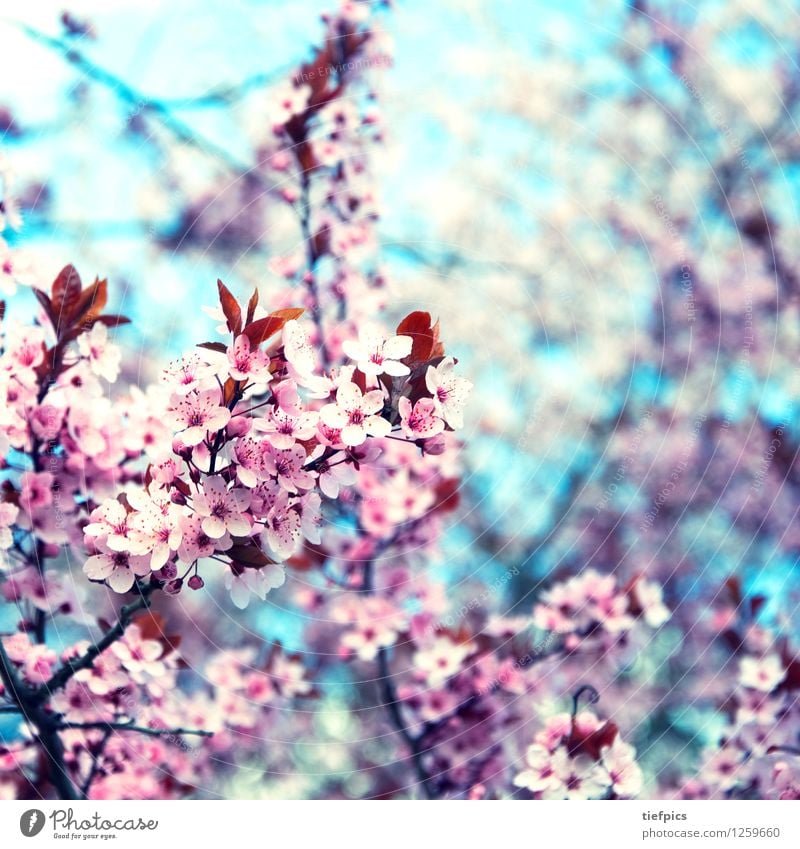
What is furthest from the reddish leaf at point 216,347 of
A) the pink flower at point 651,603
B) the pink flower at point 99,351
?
the pink flower at point 651,603

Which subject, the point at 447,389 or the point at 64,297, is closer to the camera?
the point at 447,389

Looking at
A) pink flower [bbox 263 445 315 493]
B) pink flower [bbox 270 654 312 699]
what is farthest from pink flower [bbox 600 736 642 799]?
pink flower [bbox 263 445 315 493]

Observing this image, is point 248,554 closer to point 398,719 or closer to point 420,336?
point 420,336

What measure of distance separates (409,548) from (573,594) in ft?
1.14

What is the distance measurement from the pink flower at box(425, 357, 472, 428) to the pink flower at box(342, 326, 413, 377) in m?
0.03

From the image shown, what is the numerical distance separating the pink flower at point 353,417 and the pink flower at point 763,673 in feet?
3.67

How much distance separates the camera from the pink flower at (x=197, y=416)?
2.91 feet

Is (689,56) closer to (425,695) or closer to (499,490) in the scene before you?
(499,490)

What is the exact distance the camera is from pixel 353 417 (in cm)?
90

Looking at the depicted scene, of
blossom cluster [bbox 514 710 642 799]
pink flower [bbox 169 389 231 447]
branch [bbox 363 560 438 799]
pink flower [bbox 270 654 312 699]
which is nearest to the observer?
pink flower [bbox 169 389 231 447]

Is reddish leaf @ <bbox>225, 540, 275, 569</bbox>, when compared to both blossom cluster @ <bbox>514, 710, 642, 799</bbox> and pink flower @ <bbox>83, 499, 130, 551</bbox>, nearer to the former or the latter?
pink flower @ <bbox>83, 499, 130, 551</bbox>

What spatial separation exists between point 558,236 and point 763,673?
4.13 feet

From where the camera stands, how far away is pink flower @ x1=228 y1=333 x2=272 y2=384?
90 cm

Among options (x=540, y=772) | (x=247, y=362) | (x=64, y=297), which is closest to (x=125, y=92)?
(x=64, y=297)
